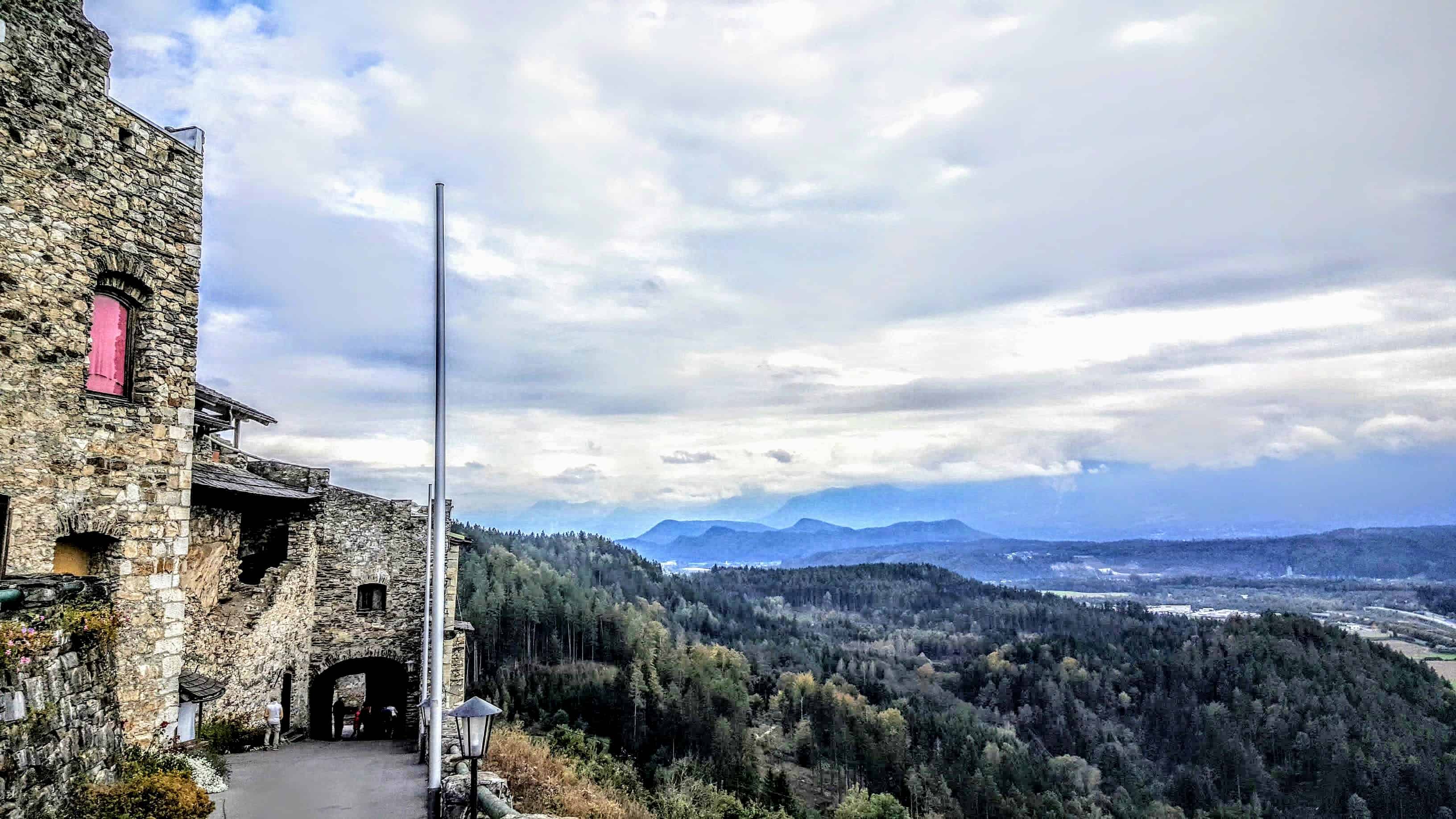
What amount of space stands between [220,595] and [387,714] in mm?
8371

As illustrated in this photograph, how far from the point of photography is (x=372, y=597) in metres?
26.1

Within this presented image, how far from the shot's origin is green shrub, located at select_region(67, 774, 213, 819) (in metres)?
9.99

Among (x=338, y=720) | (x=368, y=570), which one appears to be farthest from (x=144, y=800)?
(x=338, y=720)

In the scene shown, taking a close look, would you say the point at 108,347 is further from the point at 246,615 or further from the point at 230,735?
the point at 230,735

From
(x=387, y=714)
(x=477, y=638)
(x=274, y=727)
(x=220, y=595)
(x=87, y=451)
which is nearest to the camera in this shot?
(x=87, y=451)

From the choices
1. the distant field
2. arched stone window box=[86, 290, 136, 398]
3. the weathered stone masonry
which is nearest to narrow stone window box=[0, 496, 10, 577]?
the weathered stone masonry

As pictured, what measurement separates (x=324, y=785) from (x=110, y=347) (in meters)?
9.89

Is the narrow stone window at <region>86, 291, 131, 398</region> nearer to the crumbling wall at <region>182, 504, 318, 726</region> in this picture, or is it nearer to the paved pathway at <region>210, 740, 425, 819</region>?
the crumbling wall at <region>182, 504, 318, 726</region>

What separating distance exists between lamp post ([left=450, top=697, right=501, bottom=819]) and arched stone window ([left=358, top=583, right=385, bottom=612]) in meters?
15.5

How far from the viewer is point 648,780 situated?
51.6 metres

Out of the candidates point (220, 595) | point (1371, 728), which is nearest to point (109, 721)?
point (220, 595)

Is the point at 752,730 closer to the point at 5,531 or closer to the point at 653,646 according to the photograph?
the point at 653,646

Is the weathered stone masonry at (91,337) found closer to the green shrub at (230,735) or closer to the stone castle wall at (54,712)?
the stone castle wall at (54,712)

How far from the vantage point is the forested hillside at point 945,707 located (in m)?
73.2
